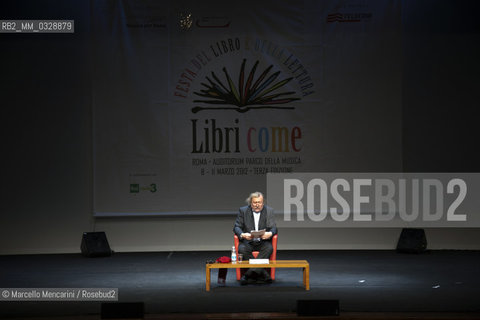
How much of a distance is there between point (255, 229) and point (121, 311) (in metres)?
2.13

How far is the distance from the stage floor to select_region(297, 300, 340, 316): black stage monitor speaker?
0.87ft

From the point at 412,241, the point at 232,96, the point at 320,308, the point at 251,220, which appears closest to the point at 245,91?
the point at 232,96

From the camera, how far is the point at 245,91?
8930 mm

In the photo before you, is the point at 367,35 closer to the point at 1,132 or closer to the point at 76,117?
the point at 76,117

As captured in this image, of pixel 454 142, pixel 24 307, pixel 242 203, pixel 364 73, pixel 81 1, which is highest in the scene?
pixel 81 1

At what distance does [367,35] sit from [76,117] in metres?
4.24

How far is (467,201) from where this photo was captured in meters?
9.01

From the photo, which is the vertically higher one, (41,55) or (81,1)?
(81,1)

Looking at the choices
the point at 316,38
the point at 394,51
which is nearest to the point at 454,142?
the point at 394,51

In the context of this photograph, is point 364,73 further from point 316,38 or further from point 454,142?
point 454,142

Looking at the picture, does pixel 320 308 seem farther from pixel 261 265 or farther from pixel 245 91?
pixel 245 91

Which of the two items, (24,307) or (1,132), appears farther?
(1,132)

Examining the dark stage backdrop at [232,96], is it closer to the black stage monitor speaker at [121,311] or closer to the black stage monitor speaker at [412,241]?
the black stage monitor speaker at [412,241]

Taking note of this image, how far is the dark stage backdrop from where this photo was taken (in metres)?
8.88
